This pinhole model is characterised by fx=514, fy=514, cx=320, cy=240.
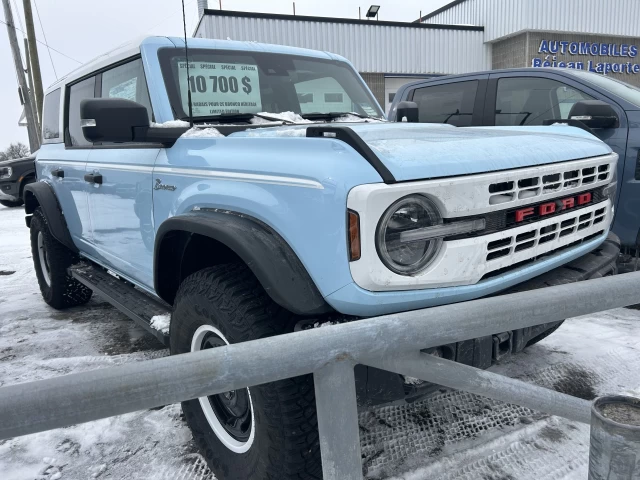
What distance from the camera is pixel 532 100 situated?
15.6 feet

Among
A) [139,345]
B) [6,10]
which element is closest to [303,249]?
[139,345]

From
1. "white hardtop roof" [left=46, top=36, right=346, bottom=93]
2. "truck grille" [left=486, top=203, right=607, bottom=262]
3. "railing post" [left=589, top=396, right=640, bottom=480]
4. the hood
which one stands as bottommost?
"railing post" [left=589, top=396, right=640, bottom=480]

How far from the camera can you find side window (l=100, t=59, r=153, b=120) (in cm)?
279

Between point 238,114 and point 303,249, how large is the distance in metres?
1.30

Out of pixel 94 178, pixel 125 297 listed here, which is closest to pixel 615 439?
pixel 125 297

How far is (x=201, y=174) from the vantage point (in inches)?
86.0

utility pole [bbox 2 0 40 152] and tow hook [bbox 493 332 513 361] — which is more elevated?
utility pole [bbox 2 0 40 152]

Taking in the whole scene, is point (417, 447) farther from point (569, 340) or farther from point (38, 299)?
point (38, 299)

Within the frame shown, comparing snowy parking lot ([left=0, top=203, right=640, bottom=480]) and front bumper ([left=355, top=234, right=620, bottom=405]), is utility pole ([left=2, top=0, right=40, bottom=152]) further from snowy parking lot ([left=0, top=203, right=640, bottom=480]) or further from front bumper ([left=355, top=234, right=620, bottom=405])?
front bumper ([left=355, top=234, right=620, bottom=405])

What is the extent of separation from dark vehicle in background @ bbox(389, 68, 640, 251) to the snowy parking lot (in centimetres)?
116

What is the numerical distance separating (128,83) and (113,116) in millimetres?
966

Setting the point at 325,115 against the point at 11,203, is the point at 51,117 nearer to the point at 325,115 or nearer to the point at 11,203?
the point at 325,115

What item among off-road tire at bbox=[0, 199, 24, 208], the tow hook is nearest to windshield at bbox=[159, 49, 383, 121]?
the tow hook

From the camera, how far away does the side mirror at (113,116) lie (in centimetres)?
217
